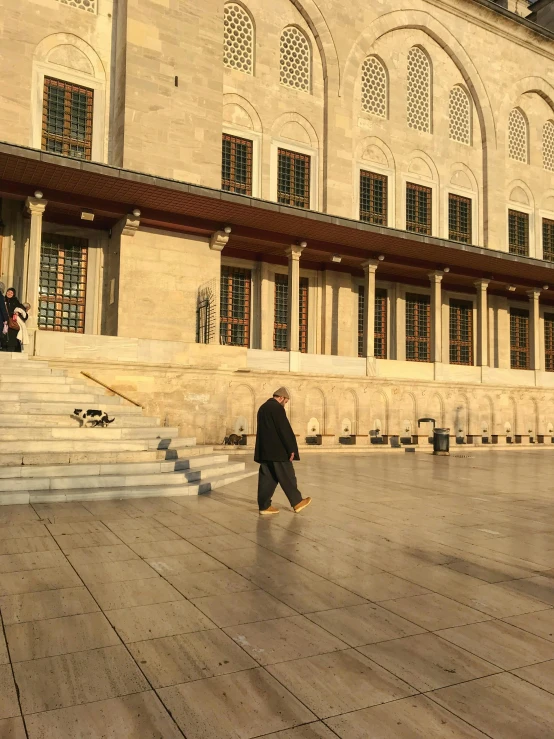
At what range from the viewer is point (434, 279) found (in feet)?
71.2

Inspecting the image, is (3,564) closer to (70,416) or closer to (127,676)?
(127,676)

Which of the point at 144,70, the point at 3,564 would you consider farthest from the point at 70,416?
the point at 144,70

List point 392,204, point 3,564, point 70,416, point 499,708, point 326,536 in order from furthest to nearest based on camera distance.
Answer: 1. point 392,204
2. point 70,416
3. point 326,536
4. point 3,564
5. point 499,708

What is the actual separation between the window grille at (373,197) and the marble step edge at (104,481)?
616 inches

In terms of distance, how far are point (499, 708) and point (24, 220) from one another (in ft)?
55.7

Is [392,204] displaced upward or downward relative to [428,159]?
downward

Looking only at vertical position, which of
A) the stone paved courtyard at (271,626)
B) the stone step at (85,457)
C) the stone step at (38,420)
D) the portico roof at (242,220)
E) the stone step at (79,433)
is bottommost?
the stone paved courtyard at (271,626)

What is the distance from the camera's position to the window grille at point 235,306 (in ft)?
66.1

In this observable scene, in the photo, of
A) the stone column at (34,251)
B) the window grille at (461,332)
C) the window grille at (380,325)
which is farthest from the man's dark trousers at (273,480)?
the window grille at (461,332)

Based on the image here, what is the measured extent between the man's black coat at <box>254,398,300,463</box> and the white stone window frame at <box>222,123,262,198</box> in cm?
1452

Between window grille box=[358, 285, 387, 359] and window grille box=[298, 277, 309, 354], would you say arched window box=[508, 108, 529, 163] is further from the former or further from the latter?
window grille box=[298, 277, 309, 354]

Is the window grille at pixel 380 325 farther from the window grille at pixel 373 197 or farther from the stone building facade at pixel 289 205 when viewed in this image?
the window grille at pixel 373 197

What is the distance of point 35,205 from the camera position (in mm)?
15008

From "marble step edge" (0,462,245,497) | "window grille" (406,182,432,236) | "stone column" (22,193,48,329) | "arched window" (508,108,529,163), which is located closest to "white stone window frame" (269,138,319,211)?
"window grille" (406,182,432,236)
